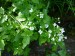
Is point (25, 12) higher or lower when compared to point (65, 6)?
higher

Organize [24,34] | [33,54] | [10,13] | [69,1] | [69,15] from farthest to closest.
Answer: [69,15]
[33,54]
[69,1]
[10,13]
[24,34]

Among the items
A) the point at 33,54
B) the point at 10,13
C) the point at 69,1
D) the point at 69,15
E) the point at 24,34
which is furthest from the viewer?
the point at 69,15

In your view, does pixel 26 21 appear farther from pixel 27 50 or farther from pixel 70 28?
pixel 70 28

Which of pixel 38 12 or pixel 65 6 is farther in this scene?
pixel 65 6

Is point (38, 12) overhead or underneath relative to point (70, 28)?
overhead

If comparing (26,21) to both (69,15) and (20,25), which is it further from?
(69,15)

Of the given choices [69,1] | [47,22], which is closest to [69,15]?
[69,1]

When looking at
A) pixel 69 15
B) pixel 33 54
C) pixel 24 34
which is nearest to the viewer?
pixel 24 34

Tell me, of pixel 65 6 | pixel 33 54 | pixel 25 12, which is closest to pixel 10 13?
pixel 25 12

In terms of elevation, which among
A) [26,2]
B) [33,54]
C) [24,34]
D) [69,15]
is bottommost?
[33,54]
